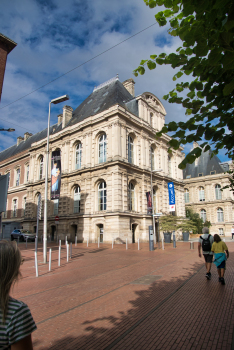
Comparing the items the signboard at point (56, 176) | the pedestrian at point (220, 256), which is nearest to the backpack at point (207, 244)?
the pedestrian at point (220, 256)

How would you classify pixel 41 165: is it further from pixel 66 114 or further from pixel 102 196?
pixel 102 196

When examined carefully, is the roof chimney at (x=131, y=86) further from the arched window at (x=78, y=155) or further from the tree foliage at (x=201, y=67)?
the tree foliage at (x=201, y=67)

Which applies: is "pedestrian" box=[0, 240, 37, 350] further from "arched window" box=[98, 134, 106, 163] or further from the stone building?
"arched window" box=[98, 134, 106, 163]

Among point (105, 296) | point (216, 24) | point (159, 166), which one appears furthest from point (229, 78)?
point (159, 166)

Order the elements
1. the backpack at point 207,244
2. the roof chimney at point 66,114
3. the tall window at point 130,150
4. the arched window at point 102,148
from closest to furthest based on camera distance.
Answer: the backpack at point 207,244 → the arched window at point 102,148 → the tall window at point 130,150 → the roof chimney at point 66,114

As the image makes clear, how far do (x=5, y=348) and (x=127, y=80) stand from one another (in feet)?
137

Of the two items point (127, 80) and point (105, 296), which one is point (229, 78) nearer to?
point (105, 296)

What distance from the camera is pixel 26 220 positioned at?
39031 mm

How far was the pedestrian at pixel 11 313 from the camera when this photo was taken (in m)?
1.66

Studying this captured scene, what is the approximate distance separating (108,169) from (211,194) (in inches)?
1373

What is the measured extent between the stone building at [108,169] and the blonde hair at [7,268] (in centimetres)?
2435

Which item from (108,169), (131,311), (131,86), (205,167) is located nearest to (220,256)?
(131,311)

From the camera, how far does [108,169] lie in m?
28.1

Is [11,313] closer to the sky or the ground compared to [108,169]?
closer to the ground
